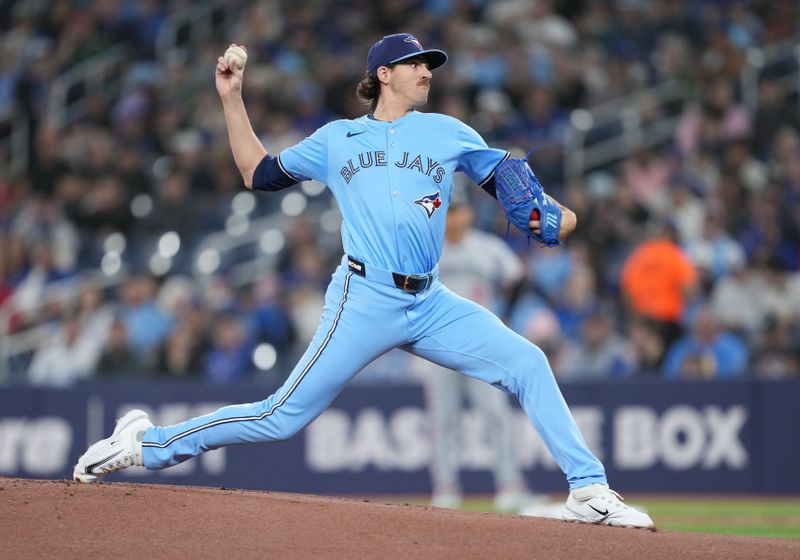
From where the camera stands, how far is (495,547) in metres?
5.78

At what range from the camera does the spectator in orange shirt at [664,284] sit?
504 inches

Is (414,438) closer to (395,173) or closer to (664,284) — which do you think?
(664,284)

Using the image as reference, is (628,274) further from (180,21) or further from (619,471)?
(180,21)

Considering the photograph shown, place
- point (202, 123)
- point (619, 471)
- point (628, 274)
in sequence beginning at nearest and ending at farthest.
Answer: point (619, 471), point (628, 274), point (202, 123)

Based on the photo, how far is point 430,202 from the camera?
607 cm

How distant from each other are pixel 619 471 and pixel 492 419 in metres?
2.61

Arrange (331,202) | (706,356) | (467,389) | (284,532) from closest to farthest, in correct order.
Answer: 1. (284,532)
2. (467,389)
3. (706,356)
4. (331,202)

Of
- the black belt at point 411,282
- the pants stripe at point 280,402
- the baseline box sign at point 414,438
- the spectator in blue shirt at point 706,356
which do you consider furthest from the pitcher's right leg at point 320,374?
the spectator in blue shirt at point 706,356

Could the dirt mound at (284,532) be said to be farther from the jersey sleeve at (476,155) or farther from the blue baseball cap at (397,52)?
the blue baseball cap at (397,52)

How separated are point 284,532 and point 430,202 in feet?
5.45

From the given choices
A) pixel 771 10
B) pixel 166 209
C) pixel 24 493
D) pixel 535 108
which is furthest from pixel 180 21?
pixel 24 493

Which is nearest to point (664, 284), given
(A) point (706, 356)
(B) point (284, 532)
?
(A) point (706, 356)

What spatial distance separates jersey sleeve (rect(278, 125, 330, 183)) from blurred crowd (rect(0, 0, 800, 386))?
6072 mm

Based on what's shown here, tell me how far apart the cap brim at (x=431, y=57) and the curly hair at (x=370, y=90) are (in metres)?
0.18
